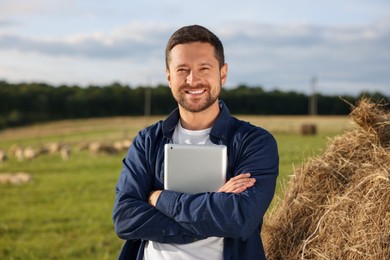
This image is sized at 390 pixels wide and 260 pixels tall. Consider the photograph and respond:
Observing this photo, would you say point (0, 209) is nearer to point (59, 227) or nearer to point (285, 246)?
point (59, 227)

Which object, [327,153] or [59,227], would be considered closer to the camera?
[327,153]

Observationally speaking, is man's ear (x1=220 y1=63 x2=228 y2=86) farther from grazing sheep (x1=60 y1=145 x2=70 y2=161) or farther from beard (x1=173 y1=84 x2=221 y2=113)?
grazing sheep (x1=60 y1=145 x2=70 y2=161)

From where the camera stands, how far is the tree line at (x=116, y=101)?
5919 centimetres

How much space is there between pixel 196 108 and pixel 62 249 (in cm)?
733

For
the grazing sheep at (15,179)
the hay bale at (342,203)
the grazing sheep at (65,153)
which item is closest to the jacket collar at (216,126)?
the hay bale at (342,203)

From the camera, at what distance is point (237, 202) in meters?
3.28

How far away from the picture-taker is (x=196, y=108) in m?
3.50

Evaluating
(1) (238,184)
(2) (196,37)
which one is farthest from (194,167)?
(2) (196,37)

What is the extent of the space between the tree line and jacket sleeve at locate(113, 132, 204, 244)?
180 feet

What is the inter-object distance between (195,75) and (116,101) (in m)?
60.8

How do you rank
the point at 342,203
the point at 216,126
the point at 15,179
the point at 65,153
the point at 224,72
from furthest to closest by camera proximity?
the point at 65,153 < the point at 15,179 < the point at 342,203 < the point at 224,72 < the point at 216,126

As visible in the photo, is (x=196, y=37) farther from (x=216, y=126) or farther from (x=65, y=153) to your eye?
(x=65, y=153)

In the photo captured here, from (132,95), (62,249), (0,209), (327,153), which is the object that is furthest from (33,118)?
(327,153)

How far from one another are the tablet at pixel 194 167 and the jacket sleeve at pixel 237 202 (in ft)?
0.33
